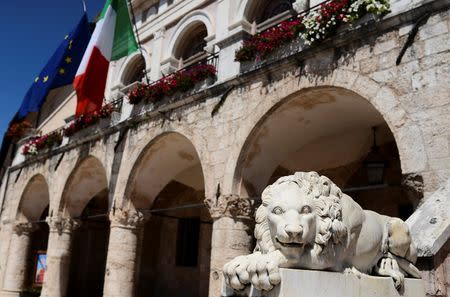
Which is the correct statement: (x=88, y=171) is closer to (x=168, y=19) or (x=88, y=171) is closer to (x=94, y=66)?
(x=94, y=66)

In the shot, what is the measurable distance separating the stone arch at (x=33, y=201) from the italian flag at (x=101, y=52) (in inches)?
209

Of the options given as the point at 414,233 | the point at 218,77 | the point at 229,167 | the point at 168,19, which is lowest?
the point at 414,233

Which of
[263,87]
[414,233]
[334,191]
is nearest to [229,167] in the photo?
[263,87]

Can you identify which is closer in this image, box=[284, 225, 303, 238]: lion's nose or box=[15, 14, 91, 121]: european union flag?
box=[284, 225, 303, 238]: lion's nose

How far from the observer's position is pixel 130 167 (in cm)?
969

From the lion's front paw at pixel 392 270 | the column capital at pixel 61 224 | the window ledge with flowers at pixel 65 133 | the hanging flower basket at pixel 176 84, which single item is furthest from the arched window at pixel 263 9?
the lion's front paw at pixel 392 270

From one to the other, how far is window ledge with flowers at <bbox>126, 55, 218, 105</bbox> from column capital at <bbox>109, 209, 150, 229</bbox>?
2.39 metres

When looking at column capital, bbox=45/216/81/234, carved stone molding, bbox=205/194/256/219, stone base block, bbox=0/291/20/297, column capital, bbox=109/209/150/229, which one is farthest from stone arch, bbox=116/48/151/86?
carved stone molding, bbox=205/194/256/219

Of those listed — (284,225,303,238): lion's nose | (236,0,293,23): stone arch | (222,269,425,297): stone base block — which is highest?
(236,0,293,23): stone arch

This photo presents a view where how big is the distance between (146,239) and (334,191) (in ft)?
36.8

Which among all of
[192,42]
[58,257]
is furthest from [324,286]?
[58,257]

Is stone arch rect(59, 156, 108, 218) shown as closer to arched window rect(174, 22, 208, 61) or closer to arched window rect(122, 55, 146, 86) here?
arched window rect(122, 55, 146, 86)

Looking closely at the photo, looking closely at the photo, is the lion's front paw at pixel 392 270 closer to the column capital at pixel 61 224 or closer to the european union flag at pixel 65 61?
the column capital at pixel 61 224

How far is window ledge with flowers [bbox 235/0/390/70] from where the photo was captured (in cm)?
610
